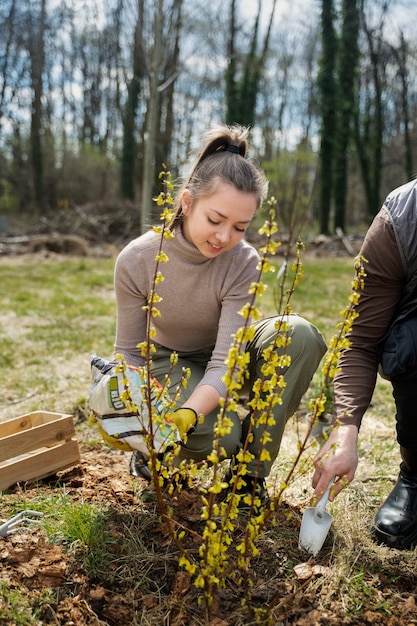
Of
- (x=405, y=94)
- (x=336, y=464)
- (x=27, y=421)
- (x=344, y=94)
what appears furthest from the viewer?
(x=405, y=94)

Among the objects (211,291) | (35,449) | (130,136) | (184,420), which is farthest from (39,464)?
(130,136)

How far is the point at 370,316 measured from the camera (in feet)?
6.27

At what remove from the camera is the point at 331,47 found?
1570cm

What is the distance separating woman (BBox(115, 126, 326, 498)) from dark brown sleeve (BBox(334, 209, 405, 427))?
145mm

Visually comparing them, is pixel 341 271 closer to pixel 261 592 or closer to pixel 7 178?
pixel 261 592

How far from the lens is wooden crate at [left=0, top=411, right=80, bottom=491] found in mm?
2064

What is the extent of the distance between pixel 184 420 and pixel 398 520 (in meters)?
0.84

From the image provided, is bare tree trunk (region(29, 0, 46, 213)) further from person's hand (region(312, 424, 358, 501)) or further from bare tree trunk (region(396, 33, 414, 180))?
person's hand (region(312, 424, 358, 501))

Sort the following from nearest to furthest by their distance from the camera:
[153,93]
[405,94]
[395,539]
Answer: [395,539] → [153,93] → [405,94]

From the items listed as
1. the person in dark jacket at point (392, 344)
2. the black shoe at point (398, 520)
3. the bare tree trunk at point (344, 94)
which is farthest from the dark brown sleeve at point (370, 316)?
the bare tree trunk at point (344, 94)

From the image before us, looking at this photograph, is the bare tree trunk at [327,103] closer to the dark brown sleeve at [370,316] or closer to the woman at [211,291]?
the woman at [211,291]

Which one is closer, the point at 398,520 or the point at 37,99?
the point at 398,520

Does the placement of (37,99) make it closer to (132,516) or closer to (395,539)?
(132,516)

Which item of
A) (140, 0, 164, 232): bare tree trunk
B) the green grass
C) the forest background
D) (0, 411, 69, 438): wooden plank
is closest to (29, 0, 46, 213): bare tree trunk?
the forest background
